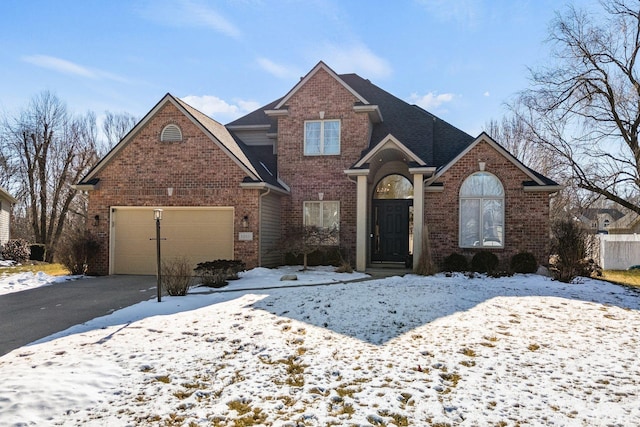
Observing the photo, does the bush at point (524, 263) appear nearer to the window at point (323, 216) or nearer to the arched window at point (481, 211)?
the arched window at point (481, 211)

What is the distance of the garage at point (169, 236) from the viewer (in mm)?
13727

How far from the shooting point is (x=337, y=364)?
5402 mm

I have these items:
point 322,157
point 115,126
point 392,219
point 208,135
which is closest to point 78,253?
point 208,135

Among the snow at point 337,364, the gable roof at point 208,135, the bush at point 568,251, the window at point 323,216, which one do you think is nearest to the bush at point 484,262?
the bush at point 568,251

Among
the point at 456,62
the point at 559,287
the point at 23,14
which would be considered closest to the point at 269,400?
the point at 559,287

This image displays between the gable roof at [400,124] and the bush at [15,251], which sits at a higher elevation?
the gable roof at [400,124]

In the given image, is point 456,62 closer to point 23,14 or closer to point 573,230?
point 573,230

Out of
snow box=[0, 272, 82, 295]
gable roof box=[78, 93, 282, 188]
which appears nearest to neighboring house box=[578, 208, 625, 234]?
gable roof box=[78, 93, 282, 188]

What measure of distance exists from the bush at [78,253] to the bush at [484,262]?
12275 mm

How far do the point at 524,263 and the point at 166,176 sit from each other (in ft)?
38.6

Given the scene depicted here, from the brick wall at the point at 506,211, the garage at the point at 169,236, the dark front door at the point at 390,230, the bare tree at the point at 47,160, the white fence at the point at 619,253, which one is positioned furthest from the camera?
the bare tree at the point at 47,160

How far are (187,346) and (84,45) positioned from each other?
31.3 ft

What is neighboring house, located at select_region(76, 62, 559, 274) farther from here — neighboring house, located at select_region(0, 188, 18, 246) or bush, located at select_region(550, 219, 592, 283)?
neighboring house, located at select_region(0, 188, 18, 246)

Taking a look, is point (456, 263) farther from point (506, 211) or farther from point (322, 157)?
point (322, 157)
